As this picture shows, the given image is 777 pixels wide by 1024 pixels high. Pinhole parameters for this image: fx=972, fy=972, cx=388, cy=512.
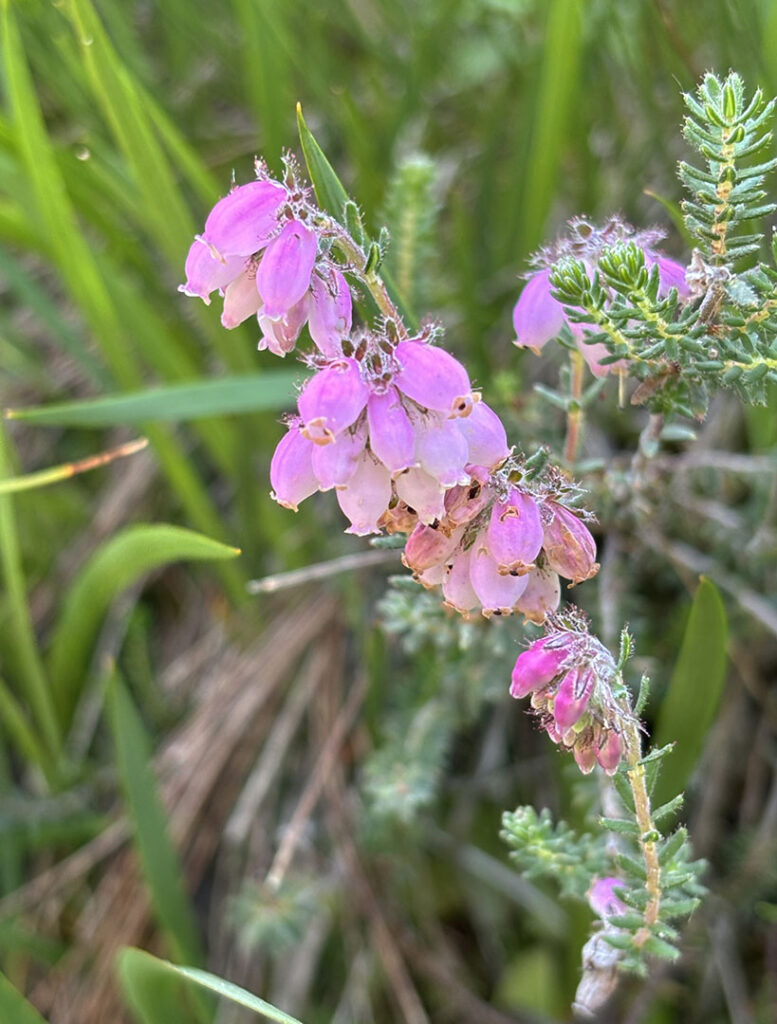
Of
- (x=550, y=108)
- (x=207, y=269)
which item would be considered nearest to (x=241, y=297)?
(x=207, y=269)

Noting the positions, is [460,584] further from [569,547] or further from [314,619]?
[314,619]

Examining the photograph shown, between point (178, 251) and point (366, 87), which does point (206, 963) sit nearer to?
point (178, 251)

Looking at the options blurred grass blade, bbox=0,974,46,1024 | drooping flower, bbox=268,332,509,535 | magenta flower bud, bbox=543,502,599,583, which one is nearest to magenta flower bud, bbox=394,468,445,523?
drooping flower, bbox=268,332,509,535

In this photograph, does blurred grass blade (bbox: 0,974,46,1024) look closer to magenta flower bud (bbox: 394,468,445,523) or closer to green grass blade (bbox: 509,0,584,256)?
magenta flower bud (bbox: 394,468,445,523)

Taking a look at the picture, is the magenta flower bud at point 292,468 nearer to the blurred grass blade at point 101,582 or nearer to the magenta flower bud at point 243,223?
the magenta flower bud at point 243,223

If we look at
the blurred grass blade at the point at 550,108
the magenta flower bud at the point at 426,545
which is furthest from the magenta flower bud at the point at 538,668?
the blurred grass blade at the point at 550,108
